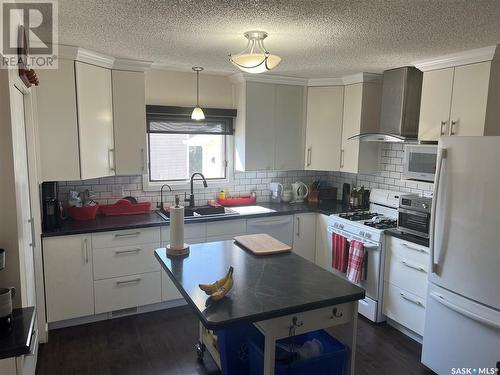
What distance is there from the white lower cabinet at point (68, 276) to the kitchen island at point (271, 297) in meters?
1.14

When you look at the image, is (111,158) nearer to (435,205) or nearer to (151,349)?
(151,349)

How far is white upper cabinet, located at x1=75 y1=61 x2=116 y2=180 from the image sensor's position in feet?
9.95

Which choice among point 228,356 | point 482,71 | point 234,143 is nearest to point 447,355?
point 228,356

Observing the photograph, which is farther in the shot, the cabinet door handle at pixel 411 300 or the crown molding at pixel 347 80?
the crown molding at pixel 347 80

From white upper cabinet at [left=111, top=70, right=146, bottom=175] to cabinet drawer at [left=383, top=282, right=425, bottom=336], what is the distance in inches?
99.6

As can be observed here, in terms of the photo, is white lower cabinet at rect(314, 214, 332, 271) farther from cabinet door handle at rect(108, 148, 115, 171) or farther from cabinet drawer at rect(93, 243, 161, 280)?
cabinet door handle at rect(108, 148, 115, 171)

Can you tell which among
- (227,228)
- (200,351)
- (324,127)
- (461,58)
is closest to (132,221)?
(227,228)

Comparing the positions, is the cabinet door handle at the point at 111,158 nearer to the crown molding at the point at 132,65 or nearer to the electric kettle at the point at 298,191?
the crown molding at the point at 132,65

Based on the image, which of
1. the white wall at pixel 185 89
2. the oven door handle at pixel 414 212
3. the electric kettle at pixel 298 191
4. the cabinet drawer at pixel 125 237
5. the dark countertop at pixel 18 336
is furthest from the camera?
the electric kettle at pixel 298 191

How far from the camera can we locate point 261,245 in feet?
8.63

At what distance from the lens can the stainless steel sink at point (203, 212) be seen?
3719 millimetres

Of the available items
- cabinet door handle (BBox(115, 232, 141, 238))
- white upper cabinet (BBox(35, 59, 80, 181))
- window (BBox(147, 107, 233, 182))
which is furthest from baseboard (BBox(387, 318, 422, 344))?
white upper cabinet (BBox(35, 59, 80, 181))

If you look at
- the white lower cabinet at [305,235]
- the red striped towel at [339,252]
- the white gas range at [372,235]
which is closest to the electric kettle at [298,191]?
the white lower cabinet at [305,235]

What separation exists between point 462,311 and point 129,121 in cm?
303
